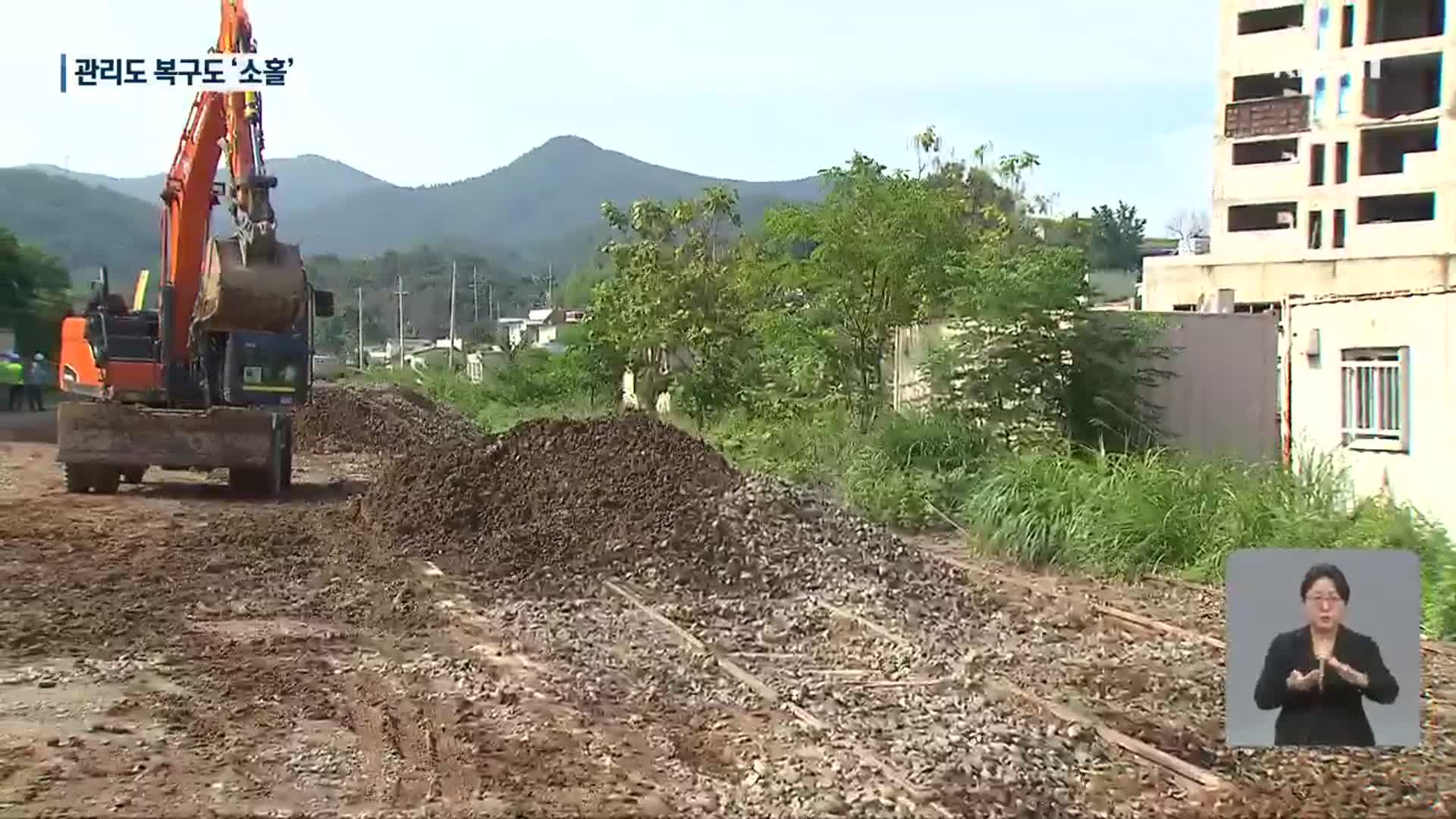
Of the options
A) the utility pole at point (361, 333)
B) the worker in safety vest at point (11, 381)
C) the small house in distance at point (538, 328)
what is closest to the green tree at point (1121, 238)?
the small house in distance at point (538, 328)

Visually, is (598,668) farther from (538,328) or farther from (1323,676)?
(538,328)

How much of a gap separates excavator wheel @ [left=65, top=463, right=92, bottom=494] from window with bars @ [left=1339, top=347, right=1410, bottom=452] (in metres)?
15.0

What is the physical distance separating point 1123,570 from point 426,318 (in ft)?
435

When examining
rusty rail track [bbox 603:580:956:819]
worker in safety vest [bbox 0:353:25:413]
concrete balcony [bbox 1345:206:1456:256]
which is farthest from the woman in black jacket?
worker in safety vest [bbox 0:353:25:413]

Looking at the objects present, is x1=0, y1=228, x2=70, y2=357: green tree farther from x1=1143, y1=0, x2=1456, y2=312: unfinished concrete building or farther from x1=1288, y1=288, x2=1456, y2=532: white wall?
x1=1288, y1=288, x2=1456, y2=532: white wall

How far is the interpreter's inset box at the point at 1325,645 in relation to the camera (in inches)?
188

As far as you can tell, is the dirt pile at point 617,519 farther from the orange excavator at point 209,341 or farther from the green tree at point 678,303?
the green tree at point 678,303

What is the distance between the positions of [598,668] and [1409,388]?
876 cm

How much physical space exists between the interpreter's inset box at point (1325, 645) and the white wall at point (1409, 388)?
908cm

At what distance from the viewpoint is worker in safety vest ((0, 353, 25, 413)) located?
46594mm

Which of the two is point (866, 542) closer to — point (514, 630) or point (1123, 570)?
point (1123, 570)

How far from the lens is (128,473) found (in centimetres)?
2041

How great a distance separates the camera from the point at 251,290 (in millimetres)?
18172

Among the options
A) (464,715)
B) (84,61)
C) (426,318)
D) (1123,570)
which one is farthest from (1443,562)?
(426,318)
